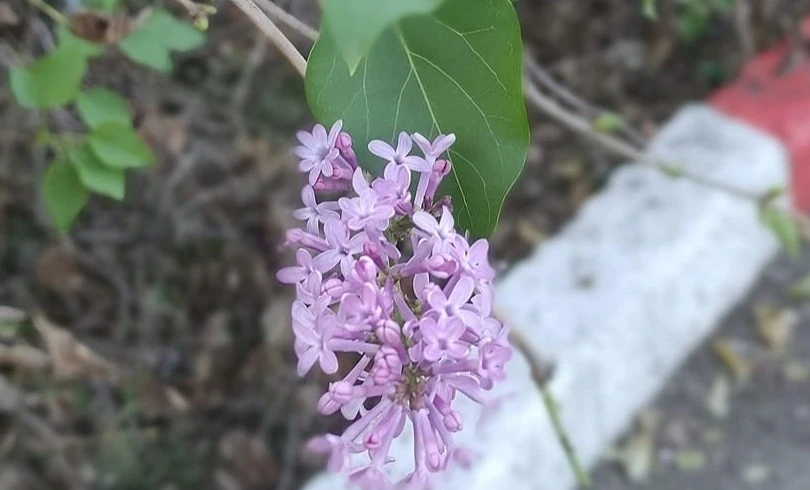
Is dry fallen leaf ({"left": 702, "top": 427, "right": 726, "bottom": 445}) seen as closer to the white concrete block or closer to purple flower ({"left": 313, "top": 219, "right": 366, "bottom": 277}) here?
the white concrete block

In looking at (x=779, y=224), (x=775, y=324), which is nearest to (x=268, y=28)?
(x=779, y=224)

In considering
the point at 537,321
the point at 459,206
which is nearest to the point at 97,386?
the point at 537,321

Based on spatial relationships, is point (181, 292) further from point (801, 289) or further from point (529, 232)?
point (801, 289)

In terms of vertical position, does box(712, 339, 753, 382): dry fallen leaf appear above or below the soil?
below

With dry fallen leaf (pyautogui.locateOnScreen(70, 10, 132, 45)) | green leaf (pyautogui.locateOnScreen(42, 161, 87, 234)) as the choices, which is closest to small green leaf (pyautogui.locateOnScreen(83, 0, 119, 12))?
dry fallen leaf (pyautogui.locateOnScreen(70, 10, 132, 45))

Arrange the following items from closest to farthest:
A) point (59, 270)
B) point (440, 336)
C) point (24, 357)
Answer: point (440, 336)
point (24, 357)
point (59, 270)

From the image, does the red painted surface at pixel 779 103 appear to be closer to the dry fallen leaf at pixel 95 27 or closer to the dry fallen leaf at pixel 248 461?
the dry fallen leaf at pixel 248 461

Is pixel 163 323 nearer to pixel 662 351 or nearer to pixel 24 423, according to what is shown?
pixel 24 423
